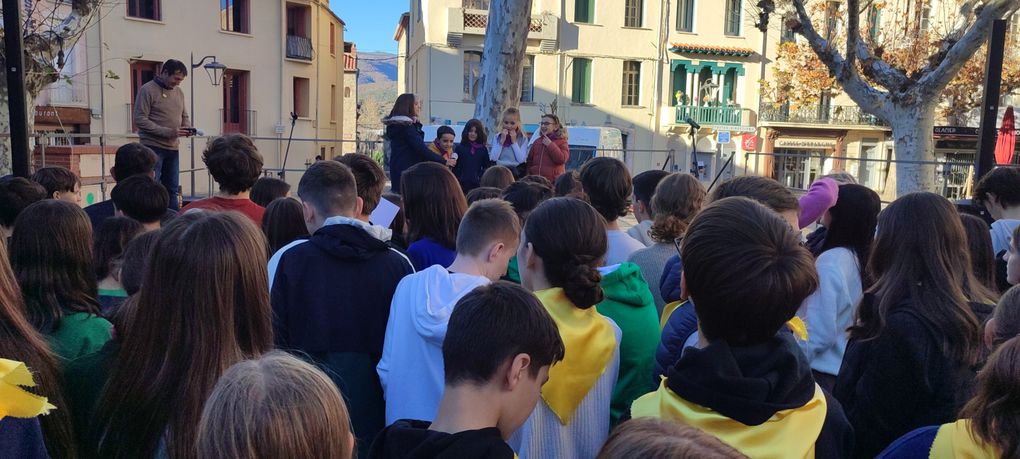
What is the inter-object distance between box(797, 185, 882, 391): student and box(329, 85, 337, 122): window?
31.6 m

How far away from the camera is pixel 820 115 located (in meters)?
33.4

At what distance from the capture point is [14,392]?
1.23 metres

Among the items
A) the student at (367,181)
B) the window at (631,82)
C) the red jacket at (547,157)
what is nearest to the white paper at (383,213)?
the student at (367,181)

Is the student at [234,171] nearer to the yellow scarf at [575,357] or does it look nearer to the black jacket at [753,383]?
the yellow scarf at [575,357]

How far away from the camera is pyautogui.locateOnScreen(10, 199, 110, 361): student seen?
214 centimetres

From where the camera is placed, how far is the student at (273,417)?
120 centimetres

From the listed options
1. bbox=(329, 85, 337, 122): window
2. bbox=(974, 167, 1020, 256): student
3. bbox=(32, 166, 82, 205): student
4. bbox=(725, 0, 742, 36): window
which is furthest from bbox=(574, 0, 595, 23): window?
bbox=(32, 166, 82, 205): student

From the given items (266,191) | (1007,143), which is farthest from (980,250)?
(1007,143)

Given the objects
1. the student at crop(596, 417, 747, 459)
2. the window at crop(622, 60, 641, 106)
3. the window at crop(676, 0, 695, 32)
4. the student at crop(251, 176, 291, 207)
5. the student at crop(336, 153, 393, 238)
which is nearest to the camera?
the student at crop(596, 417, 747, 459)

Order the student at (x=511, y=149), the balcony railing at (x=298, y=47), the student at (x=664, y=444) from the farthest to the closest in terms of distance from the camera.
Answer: the balcony railing at (x=298, y=47) < the student at (x=511, y=149) < the student at (x=664, y=444)

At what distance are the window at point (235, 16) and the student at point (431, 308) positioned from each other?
26.8m

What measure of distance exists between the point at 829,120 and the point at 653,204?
3308 cm

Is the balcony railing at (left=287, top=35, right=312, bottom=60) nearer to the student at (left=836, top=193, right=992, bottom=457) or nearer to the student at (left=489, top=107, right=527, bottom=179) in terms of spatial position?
the student at (left=489, top=107, right=527, bottom=179)

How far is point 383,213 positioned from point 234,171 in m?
0.80
